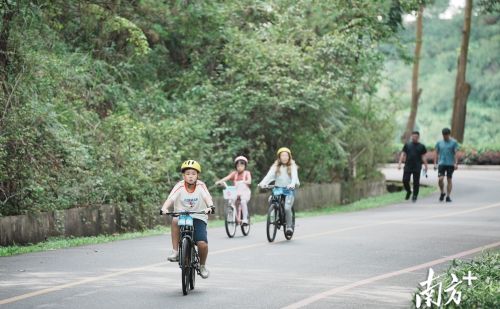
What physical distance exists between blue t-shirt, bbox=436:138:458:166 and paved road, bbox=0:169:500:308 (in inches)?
248

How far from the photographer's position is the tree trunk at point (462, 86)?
54156 millimetres

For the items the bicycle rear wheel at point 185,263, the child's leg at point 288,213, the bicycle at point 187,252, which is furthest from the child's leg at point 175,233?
the child's leg at point 288,213

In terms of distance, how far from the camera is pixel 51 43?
2498 centimetres

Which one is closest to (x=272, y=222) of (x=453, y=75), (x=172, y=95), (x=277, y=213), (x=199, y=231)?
(x=277, y=213)

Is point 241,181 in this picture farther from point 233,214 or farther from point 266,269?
point 266,269

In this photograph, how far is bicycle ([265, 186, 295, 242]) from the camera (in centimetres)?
1744

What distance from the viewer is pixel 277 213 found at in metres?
17.7

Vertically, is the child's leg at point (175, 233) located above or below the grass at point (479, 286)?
above

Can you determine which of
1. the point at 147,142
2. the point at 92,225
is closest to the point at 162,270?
the point at 92,225

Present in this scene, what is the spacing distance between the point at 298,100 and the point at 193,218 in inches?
647

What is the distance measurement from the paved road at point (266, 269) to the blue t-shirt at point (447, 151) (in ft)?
20.7

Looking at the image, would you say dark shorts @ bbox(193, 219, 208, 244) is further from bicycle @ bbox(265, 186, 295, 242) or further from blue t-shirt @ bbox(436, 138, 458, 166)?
blue t-shirt @ bbox(436, 138, 458, 166)

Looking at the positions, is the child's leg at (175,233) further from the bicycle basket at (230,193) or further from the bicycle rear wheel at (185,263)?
the bicycle basket at (230,193)

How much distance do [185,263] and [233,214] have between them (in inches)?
302
